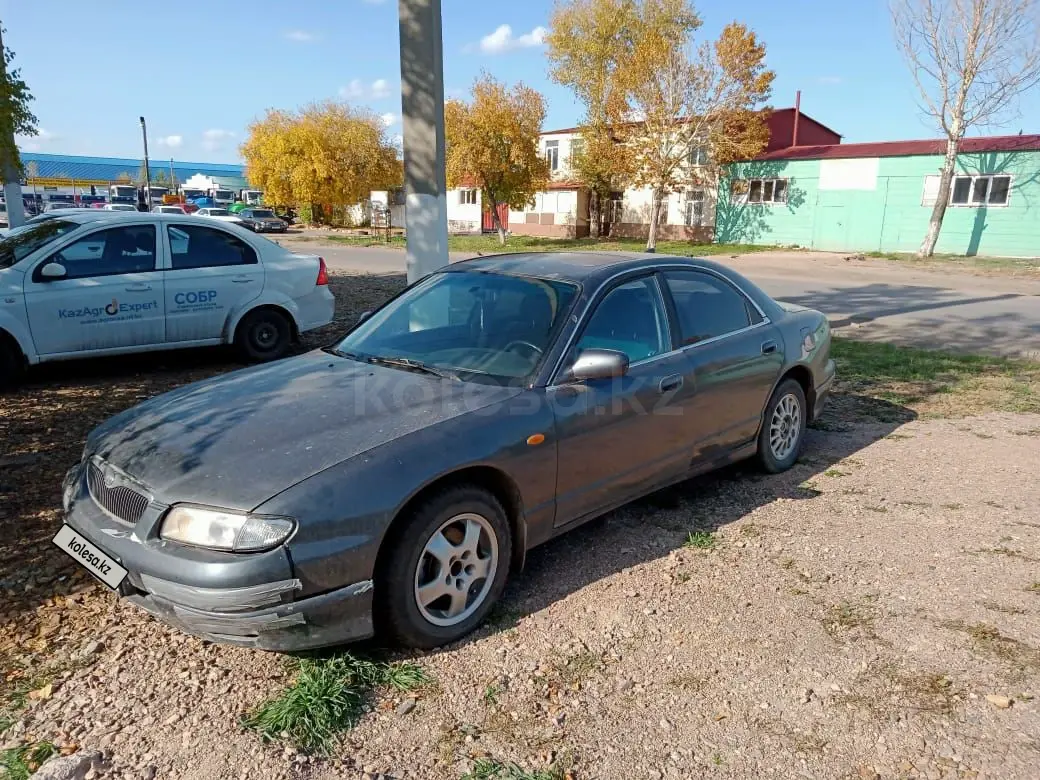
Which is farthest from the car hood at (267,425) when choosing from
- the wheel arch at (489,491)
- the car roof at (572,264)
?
the car roof at (572,264)

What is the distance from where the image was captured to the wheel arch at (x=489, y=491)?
2900mm

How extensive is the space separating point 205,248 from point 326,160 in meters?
37.3

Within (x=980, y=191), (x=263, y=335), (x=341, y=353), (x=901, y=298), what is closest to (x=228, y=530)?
(x=341, y=353)

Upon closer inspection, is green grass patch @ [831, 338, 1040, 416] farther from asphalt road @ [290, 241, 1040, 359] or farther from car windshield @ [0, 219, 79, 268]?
car windshield @ [0, 219, 79, 268]

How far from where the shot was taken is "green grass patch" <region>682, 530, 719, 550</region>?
4.07 meters

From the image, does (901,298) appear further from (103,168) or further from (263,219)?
(103,168)

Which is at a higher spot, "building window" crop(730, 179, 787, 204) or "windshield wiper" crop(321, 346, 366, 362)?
"building window" crop(730, 179, 787, 204)

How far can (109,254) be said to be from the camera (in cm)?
707

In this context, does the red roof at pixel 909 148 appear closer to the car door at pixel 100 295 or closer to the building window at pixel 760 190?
the building window at pixel 760 190

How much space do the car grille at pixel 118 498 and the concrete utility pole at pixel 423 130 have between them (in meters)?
3.67

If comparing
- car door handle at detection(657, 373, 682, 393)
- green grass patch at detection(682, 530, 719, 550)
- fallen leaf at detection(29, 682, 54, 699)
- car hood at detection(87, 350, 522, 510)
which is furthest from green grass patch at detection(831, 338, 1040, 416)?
fallen leaf at detection(29, 682, 54, 699)

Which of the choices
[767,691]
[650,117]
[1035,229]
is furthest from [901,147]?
[767,691]

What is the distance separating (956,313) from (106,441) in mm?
13830

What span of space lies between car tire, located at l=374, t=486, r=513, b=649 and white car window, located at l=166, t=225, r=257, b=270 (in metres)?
5.57
